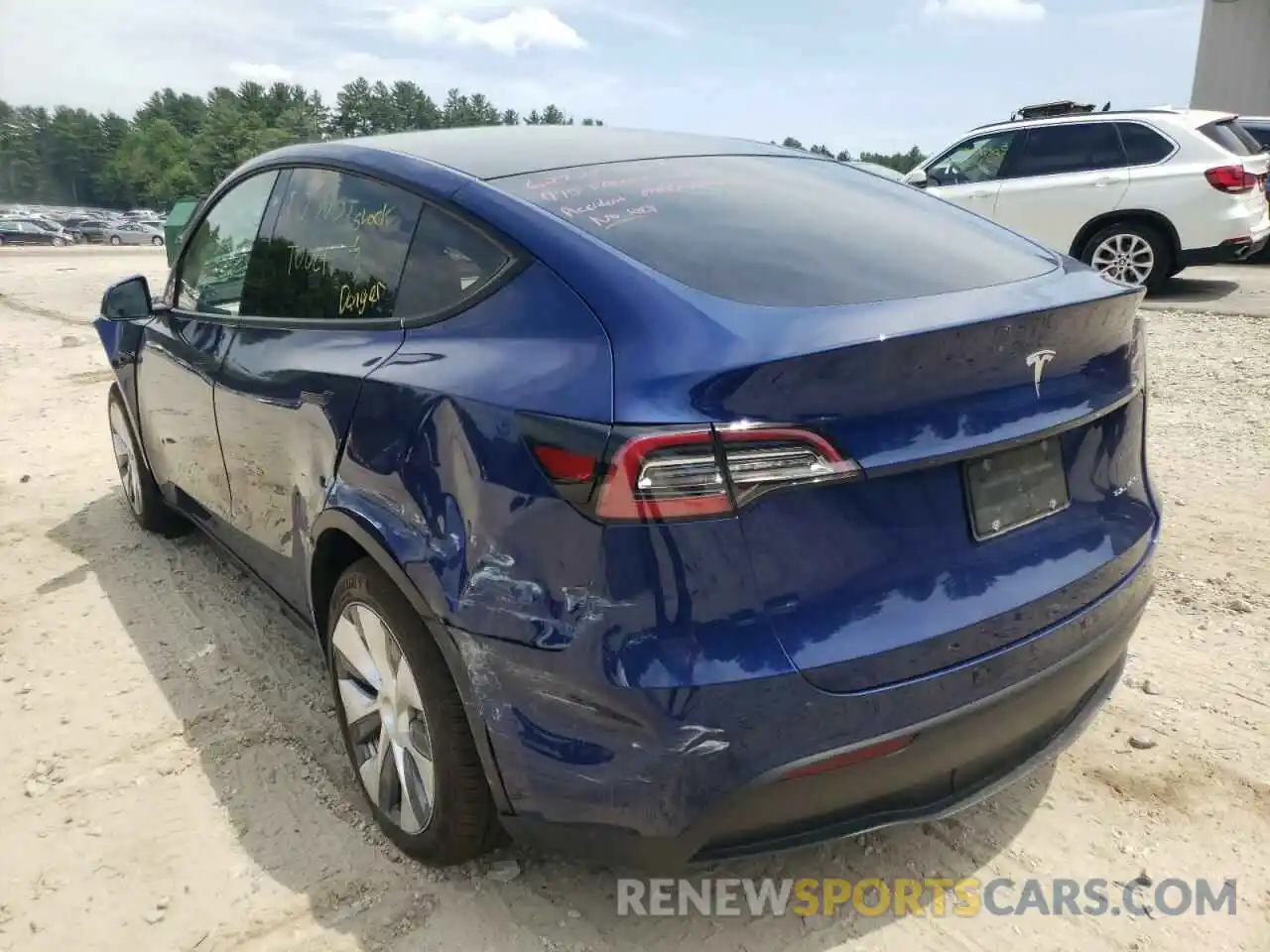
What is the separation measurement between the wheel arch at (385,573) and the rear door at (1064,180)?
8721 millimetres

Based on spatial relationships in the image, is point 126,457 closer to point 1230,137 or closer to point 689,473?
point 689,473

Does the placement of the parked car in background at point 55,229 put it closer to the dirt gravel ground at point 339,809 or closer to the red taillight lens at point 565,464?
the dirt gravel ground at point 339,809

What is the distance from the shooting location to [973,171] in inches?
408

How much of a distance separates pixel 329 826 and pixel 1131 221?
949 cm

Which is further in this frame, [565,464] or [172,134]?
[172,134]

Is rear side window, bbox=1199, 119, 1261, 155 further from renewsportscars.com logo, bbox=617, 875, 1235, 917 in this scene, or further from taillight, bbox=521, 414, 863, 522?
taillight, bbox=521, 414, 863, 522

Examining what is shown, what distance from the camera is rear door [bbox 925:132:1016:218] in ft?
33.3

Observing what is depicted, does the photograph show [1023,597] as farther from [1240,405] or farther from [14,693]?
[1240,405]

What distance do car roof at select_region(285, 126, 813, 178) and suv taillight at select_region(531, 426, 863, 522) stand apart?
3.51ft

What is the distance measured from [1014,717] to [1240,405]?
465 cm

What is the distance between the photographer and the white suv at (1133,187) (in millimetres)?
9016

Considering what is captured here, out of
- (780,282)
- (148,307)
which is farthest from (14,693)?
(780,282)

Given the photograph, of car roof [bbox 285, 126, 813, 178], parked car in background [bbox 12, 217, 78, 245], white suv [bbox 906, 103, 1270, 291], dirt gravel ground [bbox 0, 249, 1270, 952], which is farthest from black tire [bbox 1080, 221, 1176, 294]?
parked car in background [bbox 12, 217, 78, 245]

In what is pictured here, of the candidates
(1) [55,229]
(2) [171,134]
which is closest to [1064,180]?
(1) [55,229]
